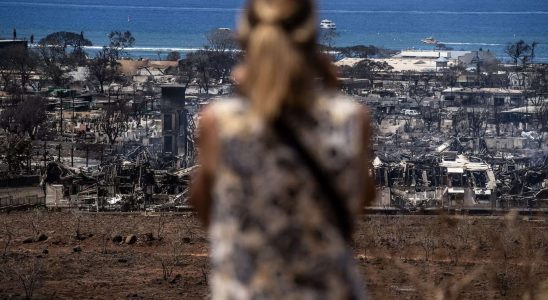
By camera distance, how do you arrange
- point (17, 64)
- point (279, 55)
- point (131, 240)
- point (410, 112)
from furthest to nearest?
point (17, 64), point (410, 112), point (131, 240), point (279, 55)

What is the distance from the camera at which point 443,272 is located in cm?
1177

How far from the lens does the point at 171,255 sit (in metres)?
12.7

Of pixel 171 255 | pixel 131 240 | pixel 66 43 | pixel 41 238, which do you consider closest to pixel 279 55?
pixel 171 255

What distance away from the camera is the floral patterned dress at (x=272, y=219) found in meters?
1.91

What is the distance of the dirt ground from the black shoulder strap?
7.38 meters

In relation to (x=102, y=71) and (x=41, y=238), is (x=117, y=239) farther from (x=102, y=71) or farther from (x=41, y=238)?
(x=102, y=71)

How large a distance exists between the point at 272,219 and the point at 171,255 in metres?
10.9

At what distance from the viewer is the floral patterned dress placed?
1.91m

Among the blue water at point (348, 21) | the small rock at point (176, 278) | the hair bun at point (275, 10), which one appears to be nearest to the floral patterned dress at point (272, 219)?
the hair bun at point (275, 10)

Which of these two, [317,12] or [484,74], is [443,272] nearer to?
[317,12]

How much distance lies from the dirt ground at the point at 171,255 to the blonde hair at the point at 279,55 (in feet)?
24.5

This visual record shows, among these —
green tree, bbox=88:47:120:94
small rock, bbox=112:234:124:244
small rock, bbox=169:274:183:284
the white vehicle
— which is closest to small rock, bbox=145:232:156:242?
small rock, bbox=112:234:124:244

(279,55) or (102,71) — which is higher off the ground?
(279,55)

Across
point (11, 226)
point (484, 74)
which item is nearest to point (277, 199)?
point (11, 226)
